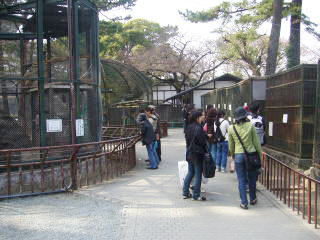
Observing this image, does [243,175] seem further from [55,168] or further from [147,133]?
[55,168]

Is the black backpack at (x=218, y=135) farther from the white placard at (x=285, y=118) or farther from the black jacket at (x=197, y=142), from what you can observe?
the black jacket at (x=197, y=142)

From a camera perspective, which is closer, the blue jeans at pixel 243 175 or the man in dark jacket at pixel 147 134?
the blue jeans at pixel 243 175

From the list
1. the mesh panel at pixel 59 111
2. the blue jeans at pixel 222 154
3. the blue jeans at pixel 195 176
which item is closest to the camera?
the blue jeans at pixel 195 176

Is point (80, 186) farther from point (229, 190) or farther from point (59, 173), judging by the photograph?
point (229, 190)

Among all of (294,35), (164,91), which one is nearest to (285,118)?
(294,35)

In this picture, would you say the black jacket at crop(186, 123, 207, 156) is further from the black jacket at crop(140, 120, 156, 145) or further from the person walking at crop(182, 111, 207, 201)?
the black jacket at crop(140, 120, 156, 145)

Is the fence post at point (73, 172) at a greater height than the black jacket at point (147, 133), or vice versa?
the black jacket at point (147, 133)

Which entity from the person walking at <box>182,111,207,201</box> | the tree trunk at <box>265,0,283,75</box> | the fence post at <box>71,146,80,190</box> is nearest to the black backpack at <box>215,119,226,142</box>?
the person walking at <box>182,111,207,201</box>

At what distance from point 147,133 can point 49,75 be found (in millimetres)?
2975

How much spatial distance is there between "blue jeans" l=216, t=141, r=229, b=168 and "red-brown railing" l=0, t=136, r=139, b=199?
7.93 ft

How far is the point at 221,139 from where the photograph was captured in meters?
9.55

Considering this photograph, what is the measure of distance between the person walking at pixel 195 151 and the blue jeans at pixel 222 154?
291cm

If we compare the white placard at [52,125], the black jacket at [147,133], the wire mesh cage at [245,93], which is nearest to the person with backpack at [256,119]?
the black jacket at [147,133]

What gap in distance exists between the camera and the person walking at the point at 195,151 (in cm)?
675
